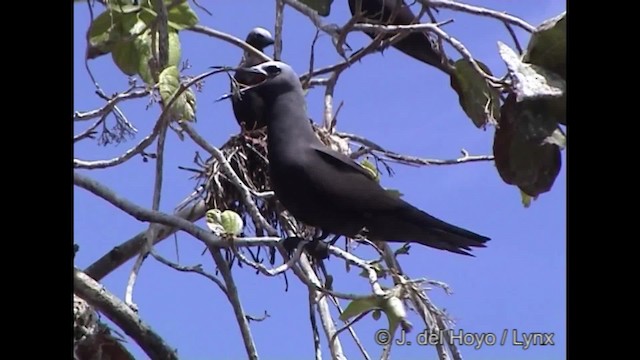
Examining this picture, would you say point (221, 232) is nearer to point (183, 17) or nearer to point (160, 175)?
point (160, 175)

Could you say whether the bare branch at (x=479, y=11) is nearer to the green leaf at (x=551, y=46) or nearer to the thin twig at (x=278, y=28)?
the green leaf at (x=551, y=46)

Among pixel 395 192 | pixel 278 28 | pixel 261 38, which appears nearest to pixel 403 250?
pixel 395 192

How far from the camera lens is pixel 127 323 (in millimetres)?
2203

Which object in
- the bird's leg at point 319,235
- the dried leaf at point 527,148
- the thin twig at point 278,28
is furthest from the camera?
the thin twig at point 278,28

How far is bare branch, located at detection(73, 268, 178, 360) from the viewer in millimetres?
2191

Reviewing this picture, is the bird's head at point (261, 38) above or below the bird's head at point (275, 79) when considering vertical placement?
above

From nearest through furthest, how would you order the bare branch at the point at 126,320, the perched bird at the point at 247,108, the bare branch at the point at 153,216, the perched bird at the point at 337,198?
the bare branch at the point at 126,320
the bare branch at the point at 153,216
the perched bird at the point at 337,198
the perched bird at the point at 247,108

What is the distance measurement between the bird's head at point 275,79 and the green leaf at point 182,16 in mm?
233

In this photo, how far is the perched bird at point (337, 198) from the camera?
271 cm

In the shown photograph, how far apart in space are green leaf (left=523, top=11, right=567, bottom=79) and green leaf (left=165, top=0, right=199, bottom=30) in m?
0.99

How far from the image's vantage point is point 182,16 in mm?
2756

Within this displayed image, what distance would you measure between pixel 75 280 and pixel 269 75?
104cm

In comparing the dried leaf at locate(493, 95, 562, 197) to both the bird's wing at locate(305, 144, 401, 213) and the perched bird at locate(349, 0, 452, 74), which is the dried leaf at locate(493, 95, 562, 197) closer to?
the bird's wing at locate(305, 144, 401, 213)

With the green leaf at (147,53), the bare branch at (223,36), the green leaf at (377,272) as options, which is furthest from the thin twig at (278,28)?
the green leaf at (377,272)
